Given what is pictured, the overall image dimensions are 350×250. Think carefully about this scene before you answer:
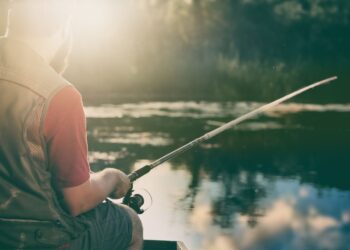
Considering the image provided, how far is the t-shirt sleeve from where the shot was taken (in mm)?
2670

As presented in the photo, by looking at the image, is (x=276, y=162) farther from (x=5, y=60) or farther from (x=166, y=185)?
(x=5, y=60)

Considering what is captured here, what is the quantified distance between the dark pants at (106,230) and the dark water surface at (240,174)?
369 cm

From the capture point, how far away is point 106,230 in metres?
3.04

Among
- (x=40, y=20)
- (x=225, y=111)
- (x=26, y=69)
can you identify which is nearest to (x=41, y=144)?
(x=26, y=69)

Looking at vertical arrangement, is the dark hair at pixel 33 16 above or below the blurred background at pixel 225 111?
above

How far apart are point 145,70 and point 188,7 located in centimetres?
912

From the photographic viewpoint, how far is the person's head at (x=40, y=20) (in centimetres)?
283

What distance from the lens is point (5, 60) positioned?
9.06ft

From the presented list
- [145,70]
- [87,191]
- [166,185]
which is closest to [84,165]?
[87,191]

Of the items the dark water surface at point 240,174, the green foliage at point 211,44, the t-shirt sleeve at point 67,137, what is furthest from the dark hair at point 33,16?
the green foliage at point 211,44

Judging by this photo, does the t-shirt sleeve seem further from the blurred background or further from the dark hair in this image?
the blurred background

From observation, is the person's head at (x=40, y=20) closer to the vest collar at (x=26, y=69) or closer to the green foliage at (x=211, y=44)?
the vest collar at (x=26, y=69)

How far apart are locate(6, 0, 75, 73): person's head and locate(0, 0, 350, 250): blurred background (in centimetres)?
64

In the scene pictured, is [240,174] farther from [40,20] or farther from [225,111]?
[225,111]
